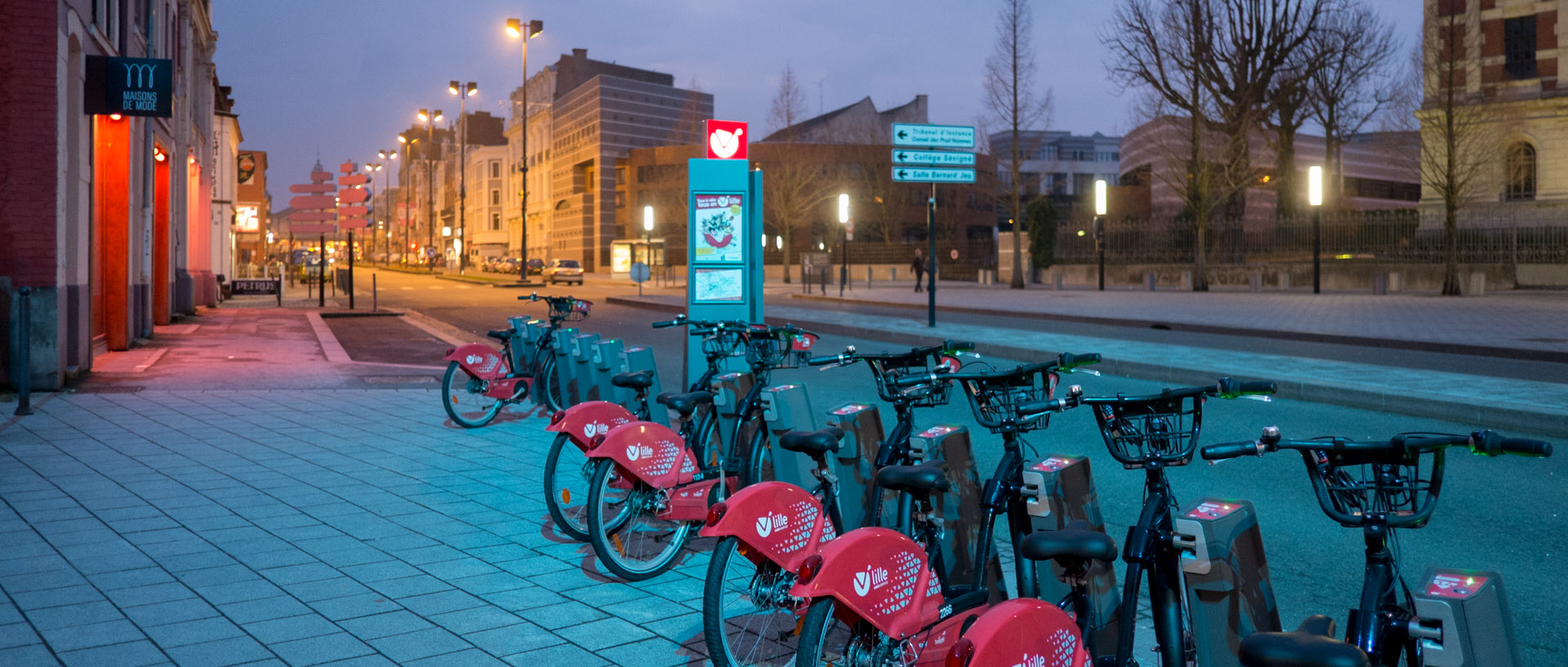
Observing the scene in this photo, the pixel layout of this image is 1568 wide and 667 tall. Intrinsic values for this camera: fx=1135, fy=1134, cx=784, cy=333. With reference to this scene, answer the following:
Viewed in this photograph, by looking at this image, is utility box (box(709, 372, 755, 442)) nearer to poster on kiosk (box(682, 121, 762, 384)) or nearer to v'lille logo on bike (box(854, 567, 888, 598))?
v'lille logo on bike (box(854, 567, 888, 598))

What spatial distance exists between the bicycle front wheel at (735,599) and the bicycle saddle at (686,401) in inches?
68.3

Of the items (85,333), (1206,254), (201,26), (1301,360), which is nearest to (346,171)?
(201,26)

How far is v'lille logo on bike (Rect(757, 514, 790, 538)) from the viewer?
372 cm

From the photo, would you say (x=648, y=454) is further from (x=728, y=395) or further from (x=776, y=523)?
(x=776, y=523)

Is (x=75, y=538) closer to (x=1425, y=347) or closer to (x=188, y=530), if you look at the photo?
(x=188, y=530)

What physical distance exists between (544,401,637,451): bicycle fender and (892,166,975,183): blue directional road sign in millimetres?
13507

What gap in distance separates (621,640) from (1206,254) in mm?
39445

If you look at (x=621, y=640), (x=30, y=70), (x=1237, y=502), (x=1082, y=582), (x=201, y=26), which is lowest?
Result: (x=621, y=640)

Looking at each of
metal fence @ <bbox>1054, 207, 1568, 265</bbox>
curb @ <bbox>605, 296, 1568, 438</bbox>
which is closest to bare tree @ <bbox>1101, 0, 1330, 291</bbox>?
metal fence @ <bbox>1054, 207, 1568, 265</bbox>

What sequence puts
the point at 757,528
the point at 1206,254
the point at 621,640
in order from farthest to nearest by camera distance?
the point at 1206,254 → the point at 621,640 → the point at 757,528

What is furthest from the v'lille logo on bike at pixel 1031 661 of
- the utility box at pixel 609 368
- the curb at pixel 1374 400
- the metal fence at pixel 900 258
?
the metal fence at pixel 900 258

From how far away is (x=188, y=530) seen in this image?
5969 mm

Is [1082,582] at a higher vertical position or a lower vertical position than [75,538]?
higher

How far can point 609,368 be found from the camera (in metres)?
8.51
